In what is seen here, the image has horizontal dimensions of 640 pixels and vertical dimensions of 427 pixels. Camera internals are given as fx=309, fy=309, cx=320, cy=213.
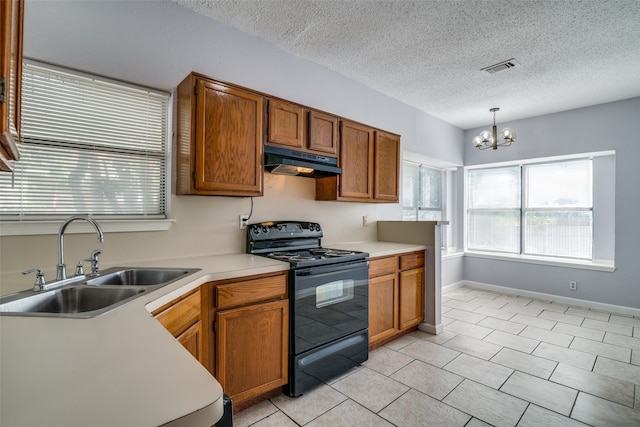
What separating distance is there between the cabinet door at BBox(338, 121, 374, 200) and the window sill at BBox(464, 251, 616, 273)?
9.70 feet

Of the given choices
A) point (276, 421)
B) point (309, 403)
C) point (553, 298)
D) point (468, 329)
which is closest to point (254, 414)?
point (276, 421)

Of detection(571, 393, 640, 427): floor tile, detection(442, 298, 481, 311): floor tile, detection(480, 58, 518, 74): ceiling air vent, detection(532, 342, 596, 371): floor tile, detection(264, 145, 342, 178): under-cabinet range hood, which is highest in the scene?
detection(480, 58, 518, 74): ceiling air vent

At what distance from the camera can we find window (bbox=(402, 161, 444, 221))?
4.56 meters

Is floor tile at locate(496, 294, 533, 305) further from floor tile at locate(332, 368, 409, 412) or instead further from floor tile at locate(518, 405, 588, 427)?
floor tile at locate(332, 368, 409, 412)

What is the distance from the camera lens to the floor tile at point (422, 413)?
1.83 meters

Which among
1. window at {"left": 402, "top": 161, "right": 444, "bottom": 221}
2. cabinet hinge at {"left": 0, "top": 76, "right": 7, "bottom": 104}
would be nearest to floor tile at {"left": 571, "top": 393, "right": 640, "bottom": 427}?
window at {"left": 402, "top": 161, "right": 444, "bottom": 221}

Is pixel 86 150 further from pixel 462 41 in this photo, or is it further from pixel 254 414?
pixel 462 41

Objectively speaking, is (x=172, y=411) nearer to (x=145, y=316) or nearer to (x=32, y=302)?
(x=145, y=316)

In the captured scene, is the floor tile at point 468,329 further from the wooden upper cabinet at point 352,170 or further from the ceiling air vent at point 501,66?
the ceiling air vent at point 501,66

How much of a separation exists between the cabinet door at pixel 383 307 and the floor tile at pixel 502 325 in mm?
1263

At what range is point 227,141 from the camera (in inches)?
84.0

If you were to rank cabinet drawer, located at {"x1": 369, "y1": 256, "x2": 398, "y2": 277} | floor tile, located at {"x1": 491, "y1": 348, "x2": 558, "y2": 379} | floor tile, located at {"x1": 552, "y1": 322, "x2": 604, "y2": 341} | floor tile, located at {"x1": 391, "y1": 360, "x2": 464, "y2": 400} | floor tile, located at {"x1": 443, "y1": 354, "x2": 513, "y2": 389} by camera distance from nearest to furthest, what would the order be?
1. floor tile, located at {"x1": 391, "y1": 360, "x2": 464, "y2": 400}
2. floor tile, located at {"x1": 443, "y1": 354, "x2": 513, "y2": 389}
3. floor tile, located at {"x1": 491, "y1": 348, "x2": 558, "y2": 379}
4. cabinet drawer, located at {"x1": 369, "y1": 256, "x2": 398, "y2": 277}
5. floor tile, located at {"x1": 552, "y1": 322, "x2": 604, "y2": 341}

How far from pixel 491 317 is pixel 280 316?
2907 mm

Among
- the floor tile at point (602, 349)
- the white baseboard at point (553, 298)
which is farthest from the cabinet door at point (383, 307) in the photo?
the white baseboard at point (553, 298)
